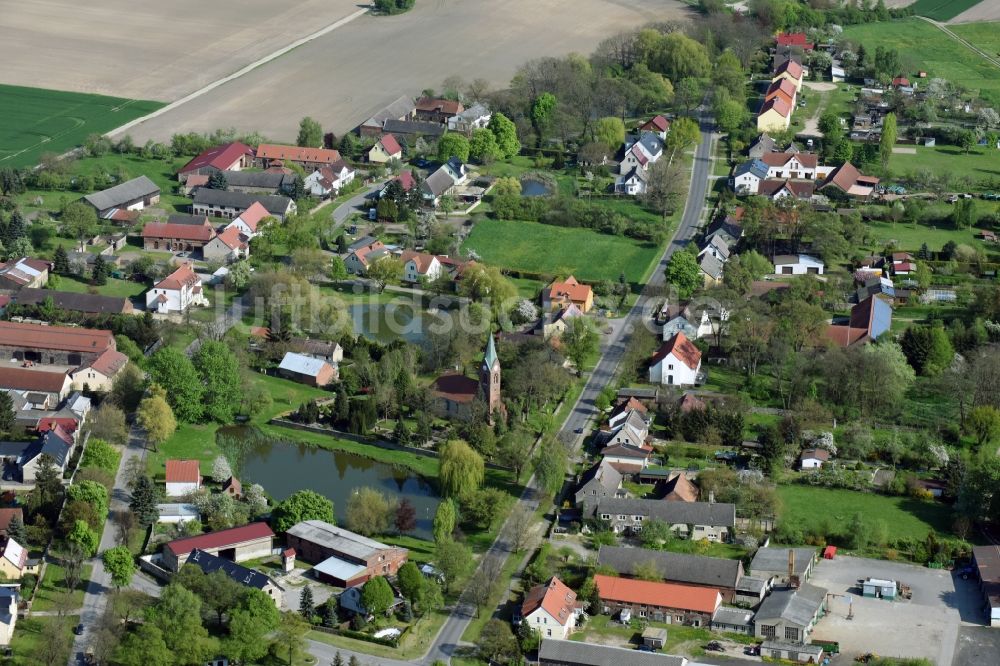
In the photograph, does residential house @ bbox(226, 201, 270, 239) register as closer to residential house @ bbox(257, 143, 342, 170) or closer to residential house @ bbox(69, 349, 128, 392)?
residential house @ bbox(257, 143, 342, 170)

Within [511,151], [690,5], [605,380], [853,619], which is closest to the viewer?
[853,619]

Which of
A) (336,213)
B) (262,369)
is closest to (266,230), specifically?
(336,213)

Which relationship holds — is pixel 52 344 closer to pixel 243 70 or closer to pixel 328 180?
pixel 328 180

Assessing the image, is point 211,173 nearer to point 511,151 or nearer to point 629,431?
point 511,151

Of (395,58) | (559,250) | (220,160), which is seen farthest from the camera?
(395,58)

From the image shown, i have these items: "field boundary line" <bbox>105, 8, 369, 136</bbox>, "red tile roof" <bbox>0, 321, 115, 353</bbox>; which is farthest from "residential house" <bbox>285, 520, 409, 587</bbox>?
"field boundary line" <bbox>105, 8, 369, 136</bbox>

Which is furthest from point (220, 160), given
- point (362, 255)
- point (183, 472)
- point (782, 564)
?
point (782, 564)
